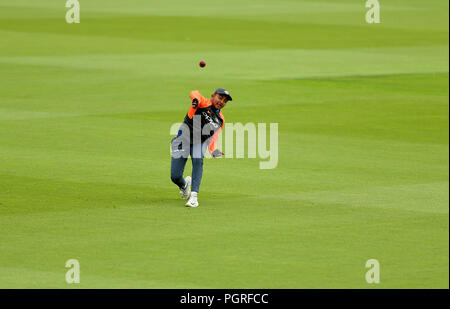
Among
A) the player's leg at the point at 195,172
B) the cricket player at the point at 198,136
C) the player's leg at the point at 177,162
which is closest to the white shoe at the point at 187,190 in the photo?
the player's leg at the point at 177,162

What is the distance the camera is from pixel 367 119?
24.9 m

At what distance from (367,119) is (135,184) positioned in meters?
8.91

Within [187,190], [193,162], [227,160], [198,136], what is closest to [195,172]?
[193,162]

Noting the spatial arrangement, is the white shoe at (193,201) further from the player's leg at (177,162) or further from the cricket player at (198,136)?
the player's leg at (177,162)

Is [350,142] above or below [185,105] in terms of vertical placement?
below

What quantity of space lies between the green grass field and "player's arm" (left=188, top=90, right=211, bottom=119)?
1546mm

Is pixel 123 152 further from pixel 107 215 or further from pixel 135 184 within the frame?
pixel 107 215

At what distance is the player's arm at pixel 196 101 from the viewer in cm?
1523

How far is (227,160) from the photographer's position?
20.5m

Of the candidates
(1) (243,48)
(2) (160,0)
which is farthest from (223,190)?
(2) (160,0)

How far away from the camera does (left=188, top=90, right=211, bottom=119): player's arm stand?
15.2 metres

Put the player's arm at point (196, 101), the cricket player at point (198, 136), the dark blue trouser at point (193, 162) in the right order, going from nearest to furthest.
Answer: the player's arm at point (196, 101) → the cricket player at point (198, 136) → the dark blue trouser at point (193, 162)

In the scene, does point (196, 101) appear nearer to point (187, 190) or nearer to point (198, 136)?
Result: point (198, 136)

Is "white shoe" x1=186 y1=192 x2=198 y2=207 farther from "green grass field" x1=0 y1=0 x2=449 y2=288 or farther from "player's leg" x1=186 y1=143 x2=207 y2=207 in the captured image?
"green grass field" x1=0 y1=0 x2=449 y2=288
